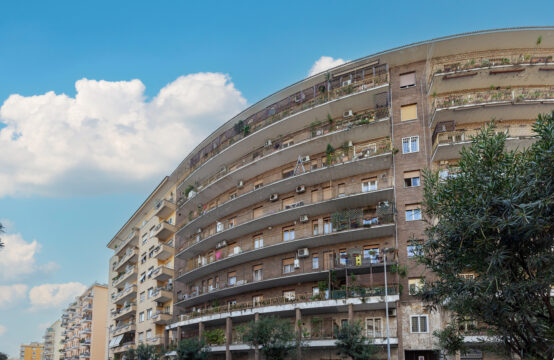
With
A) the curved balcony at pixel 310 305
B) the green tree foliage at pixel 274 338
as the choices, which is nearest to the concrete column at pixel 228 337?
the curved balcony at pixel 310 305

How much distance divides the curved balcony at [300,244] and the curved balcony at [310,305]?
3.30 m

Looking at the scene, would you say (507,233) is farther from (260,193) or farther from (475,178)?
(260,193)

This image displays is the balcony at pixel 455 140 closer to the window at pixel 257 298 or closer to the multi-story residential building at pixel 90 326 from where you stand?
the window at pixel 257 298

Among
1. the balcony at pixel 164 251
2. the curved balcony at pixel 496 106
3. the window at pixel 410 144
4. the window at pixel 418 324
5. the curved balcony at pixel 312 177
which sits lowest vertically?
the window at pixel 418 324

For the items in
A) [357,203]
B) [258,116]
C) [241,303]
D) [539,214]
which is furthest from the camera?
[258,116]

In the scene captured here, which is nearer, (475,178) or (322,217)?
(475,178)

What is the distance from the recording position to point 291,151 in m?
36.7

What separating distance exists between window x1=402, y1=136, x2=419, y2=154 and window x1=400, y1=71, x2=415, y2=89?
3737 mm

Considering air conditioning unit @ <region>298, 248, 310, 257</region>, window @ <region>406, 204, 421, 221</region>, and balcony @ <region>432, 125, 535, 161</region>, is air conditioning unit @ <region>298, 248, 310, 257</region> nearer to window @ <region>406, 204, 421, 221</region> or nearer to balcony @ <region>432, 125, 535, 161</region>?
window @ <region>406, 204, 421, 221</region>

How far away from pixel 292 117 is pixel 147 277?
28.8 metres

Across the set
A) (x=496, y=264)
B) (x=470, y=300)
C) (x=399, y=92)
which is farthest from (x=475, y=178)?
(x=399, y=92)

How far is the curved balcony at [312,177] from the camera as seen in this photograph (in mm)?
32375

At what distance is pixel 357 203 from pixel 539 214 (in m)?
18.7

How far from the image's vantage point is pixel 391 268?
1187 inches
